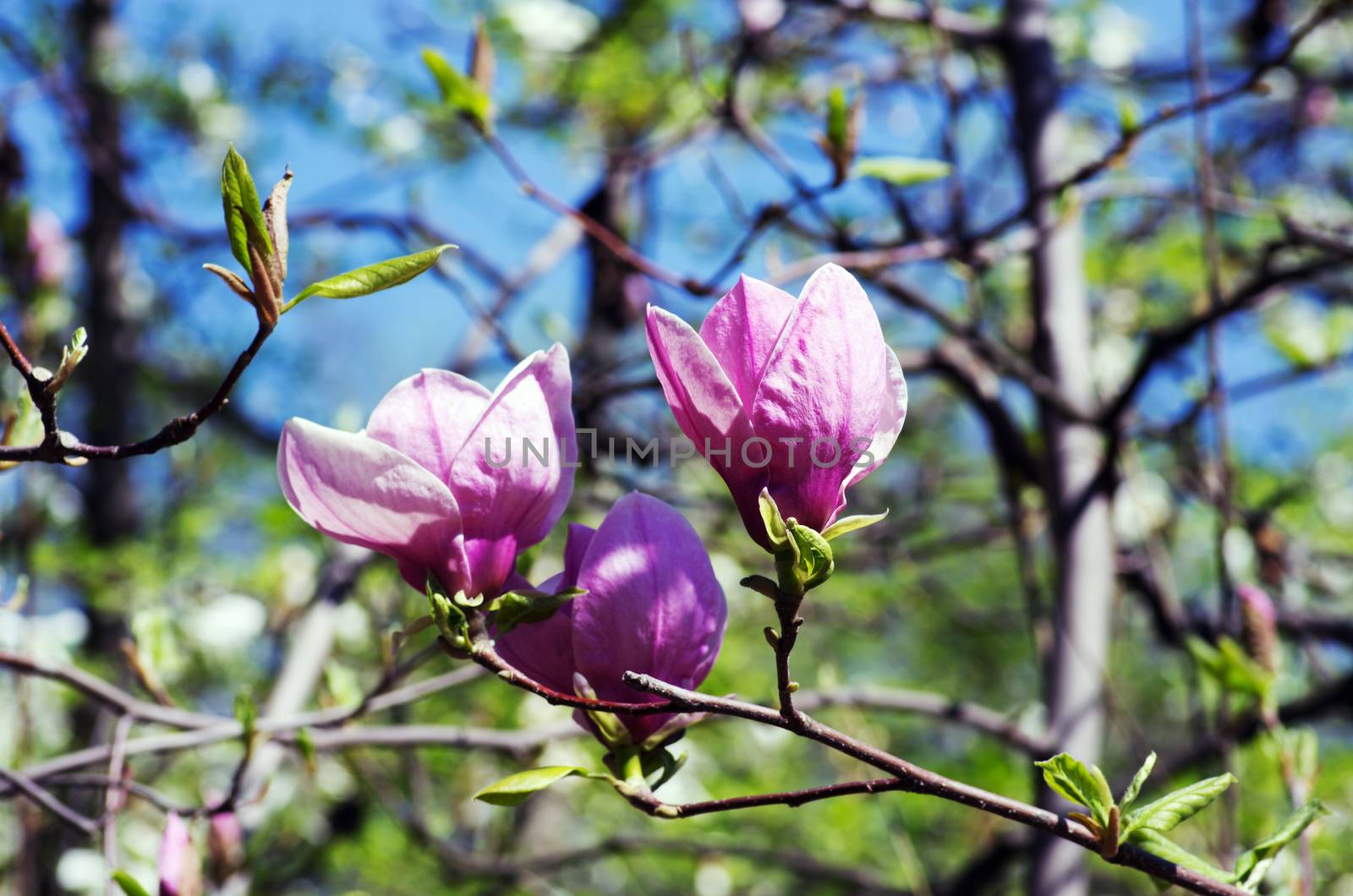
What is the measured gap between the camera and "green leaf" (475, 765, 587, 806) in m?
0.45

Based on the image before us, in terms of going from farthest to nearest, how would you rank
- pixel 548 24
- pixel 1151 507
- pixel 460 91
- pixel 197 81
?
pixel 197 81
pixel 548 24
pixel 1151 507
pixel 460 91

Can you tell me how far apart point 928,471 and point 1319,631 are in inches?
26.2

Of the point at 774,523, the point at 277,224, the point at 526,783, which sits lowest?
the point at 526,783

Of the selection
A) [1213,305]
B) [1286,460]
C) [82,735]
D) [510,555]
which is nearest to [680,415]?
[510,555]

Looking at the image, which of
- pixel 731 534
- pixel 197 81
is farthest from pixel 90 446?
pixel 197 81

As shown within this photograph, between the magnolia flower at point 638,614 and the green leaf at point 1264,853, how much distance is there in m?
0.26

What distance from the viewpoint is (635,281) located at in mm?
1954

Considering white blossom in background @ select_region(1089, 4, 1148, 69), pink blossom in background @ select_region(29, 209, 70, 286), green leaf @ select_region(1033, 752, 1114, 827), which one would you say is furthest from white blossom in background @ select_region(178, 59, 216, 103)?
green leaf @ select_region(1033, 752, 1114, 827)

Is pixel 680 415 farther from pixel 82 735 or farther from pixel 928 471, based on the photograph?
pixel 82 735

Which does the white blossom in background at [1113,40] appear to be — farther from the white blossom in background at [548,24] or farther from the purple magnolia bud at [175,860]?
the purple magnolia bud at [175,860]

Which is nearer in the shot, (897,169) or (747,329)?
(747,329)

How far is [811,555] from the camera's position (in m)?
0.42

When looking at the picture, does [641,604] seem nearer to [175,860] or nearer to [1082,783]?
[1082,783]

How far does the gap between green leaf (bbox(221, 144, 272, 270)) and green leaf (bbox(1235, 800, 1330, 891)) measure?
51 centimetres
